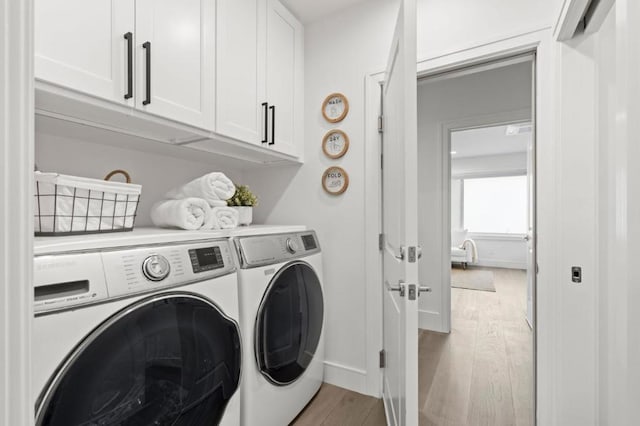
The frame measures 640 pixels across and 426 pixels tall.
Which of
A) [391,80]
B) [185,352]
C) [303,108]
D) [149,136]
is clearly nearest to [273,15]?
[303,108]

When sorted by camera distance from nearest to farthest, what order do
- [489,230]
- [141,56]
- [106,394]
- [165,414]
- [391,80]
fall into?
1. [106,394]
2. [165,414]
3. [141,56]
4. [391,80]
5. [489,230]

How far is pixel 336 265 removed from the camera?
1.94 m

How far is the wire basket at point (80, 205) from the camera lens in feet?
3.01

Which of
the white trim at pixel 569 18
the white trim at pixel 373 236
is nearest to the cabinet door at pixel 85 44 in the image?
the white trim at pixel 373 236

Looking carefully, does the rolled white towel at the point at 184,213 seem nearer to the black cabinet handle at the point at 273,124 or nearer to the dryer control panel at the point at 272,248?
the dryer control panel at the point at 272,248

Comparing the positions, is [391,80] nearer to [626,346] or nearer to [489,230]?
[626,346]

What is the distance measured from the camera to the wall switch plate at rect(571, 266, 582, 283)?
4.19 feet

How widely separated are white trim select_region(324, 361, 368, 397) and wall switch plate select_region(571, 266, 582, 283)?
1.20 meters

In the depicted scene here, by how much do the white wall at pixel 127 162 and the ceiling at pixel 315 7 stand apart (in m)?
1.08

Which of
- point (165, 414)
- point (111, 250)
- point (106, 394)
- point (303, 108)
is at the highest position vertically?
point (303, 108)

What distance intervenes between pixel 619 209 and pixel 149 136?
1.66m

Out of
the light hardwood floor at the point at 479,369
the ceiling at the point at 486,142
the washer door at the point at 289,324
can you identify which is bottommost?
the light hardwood floor at the point at 479,369

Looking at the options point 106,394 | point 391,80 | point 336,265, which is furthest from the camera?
point 336,265

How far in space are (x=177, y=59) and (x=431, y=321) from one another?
297 centimetres
